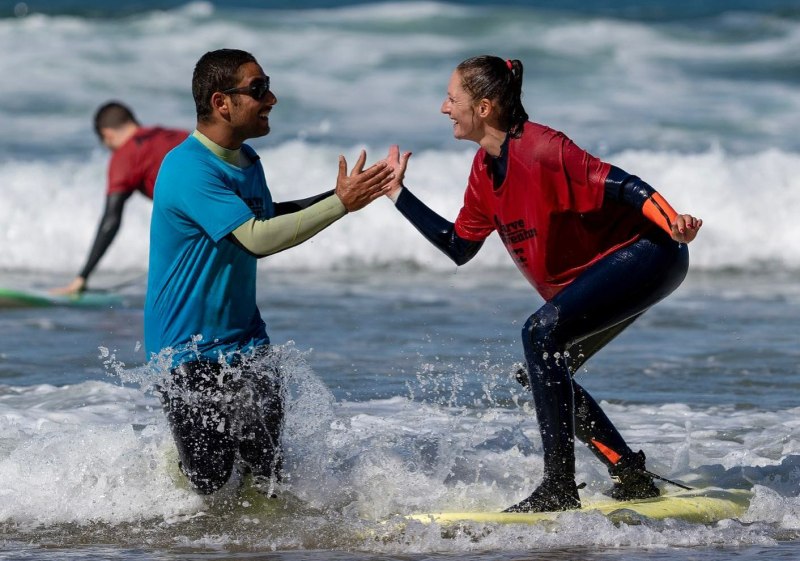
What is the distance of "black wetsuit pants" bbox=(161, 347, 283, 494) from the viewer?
15.8 feet

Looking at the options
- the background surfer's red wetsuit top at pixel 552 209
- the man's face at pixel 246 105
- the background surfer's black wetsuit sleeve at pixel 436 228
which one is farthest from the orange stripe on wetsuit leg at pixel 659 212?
the man's face at pixel 246 105

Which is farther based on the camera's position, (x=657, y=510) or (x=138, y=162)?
(x=138, y=162)

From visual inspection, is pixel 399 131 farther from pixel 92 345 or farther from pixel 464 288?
pixel 92 345

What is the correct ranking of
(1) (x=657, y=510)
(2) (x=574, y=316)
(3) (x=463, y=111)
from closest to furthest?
(2) (x=574, y=316) < (3) (x=463, y=111) < (1) (x=657, y=510)

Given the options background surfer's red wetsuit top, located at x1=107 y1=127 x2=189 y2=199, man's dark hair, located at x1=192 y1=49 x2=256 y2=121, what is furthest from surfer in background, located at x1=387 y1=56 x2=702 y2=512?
background surfer's red wetsuit top, located at x1=107 y1=127 x2=189 y2=199

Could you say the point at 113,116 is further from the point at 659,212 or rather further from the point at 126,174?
the point at 659,212

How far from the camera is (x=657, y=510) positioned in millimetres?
5129

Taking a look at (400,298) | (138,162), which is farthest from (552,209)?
(138,162)

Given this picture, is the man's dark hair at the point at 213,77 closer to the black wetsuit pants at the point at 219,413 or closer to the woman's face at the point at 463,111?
the woman's face at the point at 463,111

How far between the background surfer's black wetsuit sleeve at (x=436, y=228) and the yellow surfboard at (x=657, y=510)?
3.51 feet

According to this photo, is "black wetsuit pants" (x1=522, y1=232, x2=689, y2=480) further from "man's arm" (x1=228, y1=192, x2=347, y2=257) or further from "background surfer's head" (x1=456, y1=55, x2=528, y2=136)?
"man's arm" (x1=228, y1=192, x2=347, y2=257)

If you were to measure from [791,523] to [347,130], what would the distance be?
13171 millimetres

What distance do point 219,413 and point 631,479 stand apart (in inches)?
66.5

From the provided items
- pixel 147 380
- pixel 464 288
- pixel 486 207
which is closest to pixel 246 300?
pixel 147 380
